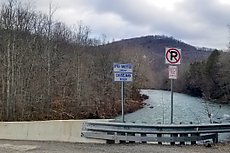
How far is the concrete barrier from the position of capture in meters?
11.7

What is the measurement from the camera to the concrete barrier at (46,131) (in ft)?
38.3

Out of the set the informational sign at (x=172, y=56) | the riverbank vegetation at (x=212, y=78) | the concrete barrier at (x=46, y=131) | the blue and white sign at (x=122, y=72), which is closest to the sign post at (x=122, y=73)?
the blue and white sign at (x=122, y=72)

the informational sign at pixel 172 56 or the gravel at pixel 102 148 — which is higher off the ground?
the informational sign at pixel 172 56

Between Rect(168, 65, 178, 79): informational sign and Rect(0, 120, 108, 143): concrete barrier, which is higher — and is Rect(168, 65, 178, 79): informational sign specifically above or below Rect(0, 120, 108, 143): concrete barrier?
above

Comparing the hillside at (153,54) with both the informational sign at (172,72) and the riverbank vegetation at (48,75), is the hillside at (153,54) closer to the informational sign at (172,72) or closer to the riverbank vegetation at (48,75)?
the riverbank vegetation at (48,75)

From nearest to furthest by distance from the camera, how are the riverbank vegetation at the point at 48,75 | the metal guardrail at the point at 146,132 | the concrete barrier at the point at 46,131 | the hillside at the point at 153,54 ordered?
the metal guardrail at the point at 146,132 → the concrete barrier at the point at 46,131 → the riverbank vegetation at the point at 48,75 → the hillside at the point at 153,54

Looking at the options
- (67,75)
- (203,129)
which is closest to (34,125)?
(203,129)

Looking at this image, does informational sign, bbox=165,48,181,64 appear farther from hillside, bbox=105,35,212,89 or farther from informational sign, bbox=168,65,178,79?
hillside, bbox=105,35,212,89

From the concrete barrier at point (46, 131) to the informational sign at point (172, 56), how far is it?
3.38 metres

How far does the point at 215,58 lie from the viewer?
85125mm

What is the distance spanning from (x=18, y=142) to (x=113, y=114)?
93.9ft

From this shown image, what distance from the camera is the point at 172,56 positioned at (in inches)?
452

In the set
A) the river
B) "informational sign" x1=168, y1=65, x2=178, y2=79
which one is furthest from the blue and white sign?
the river

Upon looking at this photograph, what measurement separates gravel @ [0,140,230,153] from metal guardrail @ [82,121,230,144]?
31 centimetres
